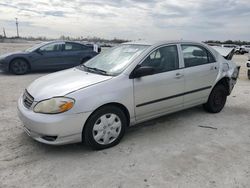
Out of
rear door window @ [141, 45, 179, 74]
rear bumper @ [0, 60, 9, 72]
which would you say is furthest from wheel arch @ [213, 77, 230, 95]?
rear bumper @ [0, 60, 9, 72]

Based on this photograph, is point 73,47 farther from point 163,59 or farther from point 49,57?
point 163,59

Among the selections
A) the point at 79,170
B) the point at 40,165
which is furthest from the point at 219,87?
the point at 40,165

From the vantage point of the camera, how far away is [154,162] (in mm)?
3098

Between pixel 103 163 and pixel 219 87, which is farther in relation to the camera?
pixel 219 87

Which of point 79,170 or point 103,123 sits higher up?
point 103,123

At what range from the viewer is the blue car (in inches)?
367

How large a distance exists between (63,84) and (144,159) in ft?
4.98

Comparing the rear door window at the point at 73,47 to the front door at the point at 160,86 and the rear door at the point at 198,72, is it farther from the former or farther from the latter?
the front door at the point at 160,86

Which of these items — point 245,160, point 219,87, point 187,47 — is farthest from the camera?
point 219,87

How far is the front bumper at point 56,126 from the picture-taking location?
3.04 m

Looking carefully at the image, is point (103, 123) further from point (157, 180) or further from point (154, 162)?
point (157, 180)

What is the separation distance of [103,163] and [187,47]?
8.49ft

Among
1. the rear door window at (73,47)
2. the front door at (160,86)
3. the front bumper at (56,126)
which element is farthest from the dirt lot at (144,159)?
the rear door window at (73,47)

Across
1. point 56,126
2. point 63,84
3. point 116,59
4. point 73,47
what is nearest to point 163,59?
point 116,59
